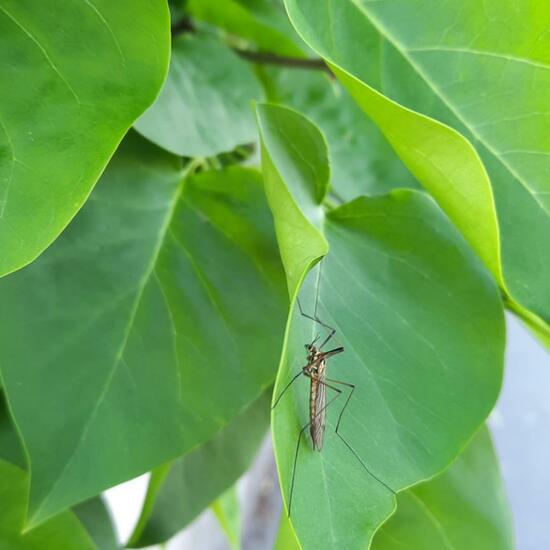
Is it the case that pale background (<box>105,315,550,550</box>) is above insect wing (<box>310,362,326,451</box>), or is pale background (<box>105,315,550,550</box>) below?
above

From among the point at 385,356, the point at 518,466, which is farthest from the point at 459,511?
the point at 518,466

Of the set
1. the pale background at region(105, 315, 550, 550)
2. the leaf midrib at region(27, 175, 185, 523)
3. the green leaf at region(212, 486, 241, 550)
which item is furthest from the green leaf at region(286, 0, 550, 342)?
the pale background at region(105, 315, 550, 550)

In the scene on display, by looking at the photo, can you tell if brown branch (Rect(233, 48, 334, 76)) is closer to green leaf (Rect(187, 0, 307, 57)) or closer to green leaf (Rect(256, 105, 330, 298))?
green leaf (Rect(187, 0, 307, 57))

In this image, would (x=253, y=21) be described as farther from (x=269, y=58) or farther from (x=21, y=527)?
(x=21, y=527)

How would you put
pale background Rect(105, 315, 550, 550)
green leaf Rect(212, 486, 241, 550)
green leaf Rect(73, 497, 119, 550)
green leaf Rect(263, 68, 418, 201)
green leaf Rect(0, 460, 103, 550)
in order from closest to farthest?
green leaf Rect(0, 460, 103, 550)
green leaf Rect(73, 497, 119, 550)
green leaf Rect(263, 68, 418, 201)
green leaf Rect(212, 486, 241, 550)
pale background Rect(105, 315, 550, 550)

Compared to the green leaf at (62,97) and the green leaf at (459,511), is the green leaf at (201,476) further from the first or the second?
the green leaf at (62,97)

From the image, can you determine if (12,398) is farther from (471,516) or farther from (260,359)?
(471,516)

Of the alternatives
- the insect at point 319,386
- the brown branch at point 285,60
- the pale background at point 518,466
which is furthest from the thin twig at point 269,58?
the pale background at point 518,466
